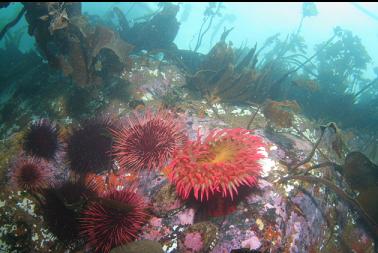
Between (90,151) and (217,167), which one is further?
(90,151)

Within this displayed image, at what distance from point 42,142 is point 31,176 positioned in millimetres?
571

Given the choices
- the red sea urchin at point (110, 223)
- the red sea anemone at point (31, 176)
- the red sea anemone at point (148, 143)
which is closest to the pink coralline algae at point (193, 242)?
the red sea urchin at point (110, 223)

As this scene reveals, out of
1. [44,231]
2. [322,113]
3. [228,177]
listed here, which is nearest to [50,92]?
[44,231]

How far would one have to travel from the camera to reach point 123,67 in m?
6.32

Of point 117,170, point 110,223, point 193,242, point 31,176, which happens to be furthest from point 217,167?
point 31,176

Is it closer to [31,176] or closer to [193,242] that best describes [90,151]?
[31,176]

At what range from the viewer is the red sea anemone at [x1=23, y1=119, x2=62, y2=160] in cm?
454

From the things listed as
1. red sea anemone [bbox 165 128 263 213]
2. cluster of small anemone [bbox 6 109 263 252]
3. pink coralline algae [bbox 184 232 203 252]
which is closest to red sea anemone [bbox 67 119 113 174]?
cluster of small anemone [bbox 6 109 263 252]

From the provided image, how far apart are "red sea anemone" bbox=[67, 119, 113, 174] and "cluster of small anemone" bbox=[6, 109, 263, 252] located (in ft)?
0.05

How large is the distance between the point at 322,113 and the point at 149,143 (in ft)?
21.7

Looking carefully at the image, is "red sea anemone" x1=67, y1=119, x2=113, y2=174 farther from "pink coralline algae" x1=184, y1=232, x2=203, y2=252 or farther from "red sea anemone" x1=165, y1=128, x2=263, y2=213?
"pink coralline algae" x1=184, y1=232, x2=203, y2=252

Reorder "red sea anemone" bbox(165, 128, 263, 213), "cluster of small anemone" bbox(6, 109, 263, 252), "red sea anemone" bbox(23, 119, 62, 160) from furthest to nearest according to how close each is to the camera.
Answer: "red sea anemone" bbox(23, 119, 62, 160), "cluster of small anemone" bbox(6, 109, 263, 252), "red sea anemone" bbox(165, 128, 263, 213)

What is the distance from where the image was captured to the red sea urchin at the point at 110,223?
328 centimetres

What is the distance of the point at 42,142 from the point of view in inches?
180
